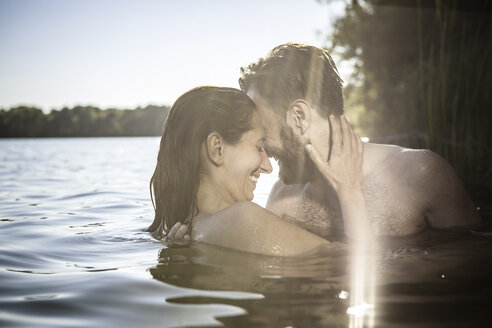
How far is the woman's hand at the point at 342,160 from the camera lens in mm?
3627

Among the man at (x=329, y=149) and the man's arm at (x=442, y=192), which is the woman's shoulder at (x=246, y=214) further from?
the man's arm at (x=442, y=192)

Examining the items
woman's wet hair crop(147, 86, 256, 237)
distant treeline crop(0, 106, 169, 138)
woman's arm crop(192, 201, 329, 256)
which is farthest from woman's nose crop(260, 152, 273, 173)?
distant treeline crop(0, 106, 169, 138)

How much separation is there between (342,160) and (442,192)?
85 cm

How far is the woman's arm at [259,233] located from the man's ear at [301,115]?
1252mm

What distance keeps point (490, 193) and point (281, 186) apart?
2.98 meters

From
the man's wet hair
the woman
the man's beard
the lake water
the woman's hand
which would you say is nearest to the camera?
the lake water

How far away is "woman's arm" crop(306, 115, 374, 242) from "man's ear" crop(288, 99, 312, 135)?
0.22 meters

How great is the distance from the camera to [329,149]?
4.12 meters

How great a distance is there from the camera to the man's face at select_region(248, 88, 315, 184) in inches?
165

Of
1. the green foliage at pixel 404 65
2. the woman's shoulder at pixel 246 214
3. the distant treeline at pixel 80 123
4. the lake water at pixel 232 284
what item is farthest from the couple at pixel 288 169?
the distant treeline at pixel 80 123

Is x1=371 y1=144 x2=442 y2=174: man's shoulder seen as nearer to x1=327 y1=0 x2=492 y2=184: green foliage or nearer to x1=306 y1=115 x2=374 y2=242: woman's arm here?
x1=306 y1=115 x2=374 y2=242: woman's arm

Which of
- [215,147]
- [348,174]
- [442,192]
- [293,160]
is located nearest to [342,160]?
[348,174]

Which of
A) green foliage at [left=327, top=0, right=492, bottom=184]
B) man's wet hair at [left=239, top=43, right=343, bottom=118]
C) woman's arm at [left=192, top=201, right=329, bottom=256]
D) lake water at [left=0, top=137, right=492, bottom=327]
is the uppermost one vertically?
green foliage at [left=327, top=0, right=492, bottom=184]

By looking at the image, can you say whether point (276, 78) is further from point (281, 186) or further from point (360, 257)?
point (360, 257)
